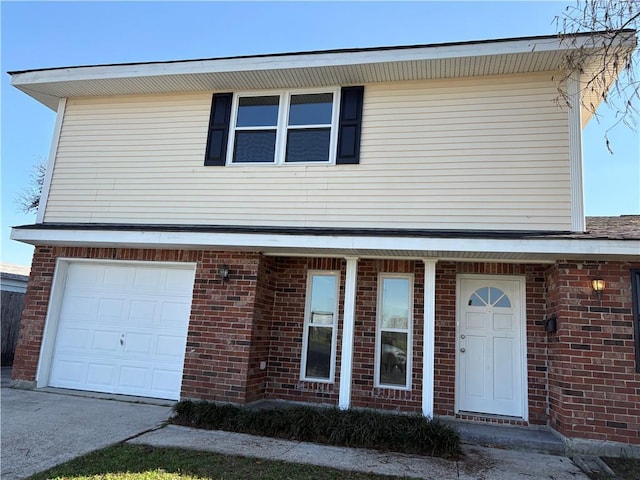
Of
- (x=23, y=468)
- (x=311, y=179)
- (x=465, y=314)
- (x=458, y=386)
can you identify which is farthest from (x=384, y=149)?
(x=23, y=468)

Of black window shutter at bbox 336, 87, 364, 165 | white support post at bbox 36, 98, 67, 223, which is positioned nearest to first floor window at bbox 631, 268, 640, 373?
black window shutter at bbox 336, 87, 364, 165

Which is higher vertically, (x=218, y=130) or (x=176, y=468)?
(x=218, y=130)

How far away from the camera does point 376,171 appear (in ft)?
22.8

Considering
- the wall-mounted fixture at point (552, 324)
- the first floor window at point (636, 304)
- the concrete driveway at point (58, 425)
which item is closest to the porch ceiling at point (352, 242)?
the first floor window at point (636, 304)

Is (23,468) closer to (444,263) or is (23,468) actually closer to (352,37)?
(444,263)

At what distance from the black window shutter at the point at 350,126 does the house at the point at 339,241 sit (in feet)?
0.11

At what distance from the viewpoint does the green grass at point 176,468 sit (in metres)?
4.25

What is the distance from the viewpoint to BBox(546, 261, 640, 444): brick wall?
18.6ft

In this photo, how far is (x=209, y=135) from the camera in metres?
7.75

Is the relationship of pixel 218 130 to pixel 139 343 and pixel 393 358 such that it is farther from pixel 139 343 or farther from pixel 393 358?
pixel 393 358

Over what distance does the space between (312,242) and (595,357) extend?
4112mm

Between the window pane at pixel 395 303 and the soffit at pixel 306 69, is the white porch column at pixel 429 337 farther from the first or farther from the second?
the soffit at pixel 306 69

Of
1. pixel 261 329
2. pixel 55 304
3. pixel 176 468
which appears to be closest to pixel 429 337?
pixel 261 329

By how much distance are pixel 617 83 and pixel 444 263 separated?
142 inches
